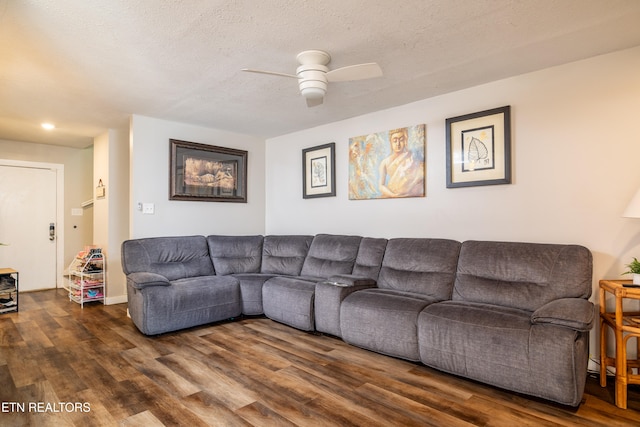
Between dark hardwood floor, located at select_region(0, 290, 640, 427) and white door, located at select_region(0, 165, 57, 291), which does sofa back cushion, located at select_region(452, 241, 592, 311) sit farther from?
white door, located at select_region(0, 165, 57, 291)

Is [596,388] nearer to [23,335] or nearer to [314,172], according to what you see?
[314,172]

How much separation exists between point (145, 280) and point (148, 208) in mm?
1194

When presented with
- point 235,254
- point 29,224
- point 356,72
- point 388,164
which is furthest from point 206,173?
point 29,224

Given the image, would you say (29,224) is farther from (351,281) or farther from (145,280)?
(351,281)

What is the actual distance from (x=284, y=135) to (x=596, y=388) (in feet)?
14.7

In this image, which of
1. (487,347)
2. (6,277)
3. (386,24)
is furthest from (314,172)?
(6,277)

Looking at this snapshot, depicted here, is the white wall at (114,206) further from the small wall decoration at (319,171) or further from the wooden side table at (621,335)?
the wooden side table at (621,335)

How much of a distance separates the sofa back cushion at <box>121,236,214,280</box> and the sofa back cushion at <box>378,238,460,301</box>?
2.25m

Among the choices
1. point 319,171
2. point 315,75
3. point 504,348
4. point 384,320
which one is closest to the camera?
point 504,348

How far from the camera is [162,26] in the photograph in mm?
2238

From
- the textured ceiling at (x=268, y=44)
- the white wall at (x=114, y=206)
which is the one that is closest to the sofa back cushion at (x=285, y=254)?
the textured ceiling at (x=268, y=44)

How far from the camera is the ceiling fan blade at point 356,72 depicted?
2320 millimetres

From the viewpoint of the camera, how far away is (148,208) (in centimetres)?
429

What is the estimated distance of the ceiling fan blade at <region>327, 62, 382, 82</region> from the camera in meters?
2.32
